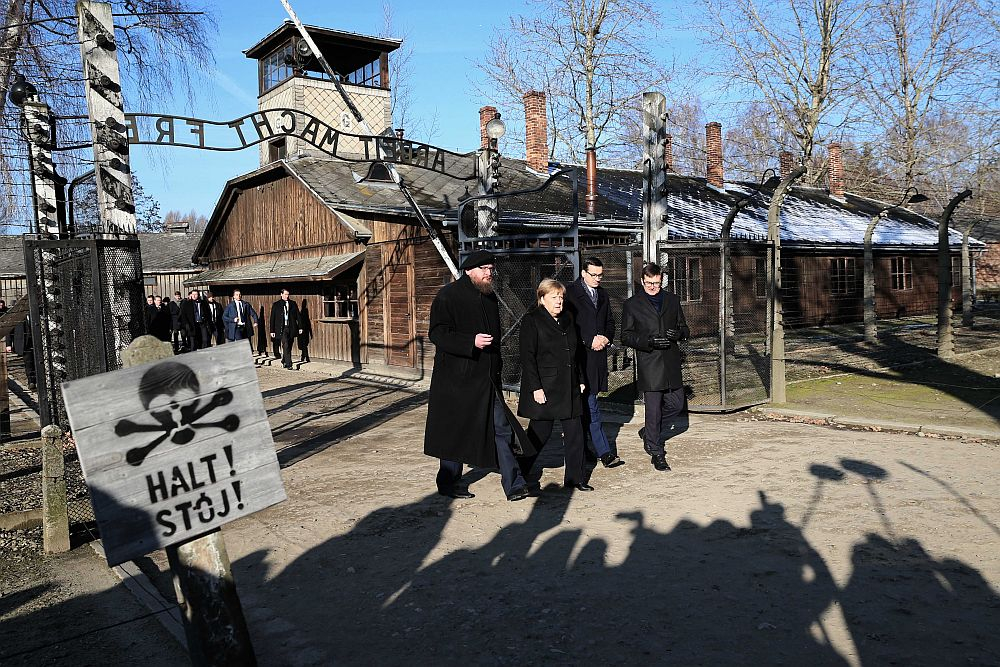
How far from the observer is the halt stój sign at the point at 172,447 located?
3.10 metres

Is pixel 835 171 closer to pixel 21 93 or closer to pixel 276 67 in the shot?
pixel 276 67

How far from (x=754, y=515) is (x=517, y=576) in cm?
195

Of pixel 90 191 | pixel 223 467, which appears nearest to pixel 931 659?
pixel 223 467

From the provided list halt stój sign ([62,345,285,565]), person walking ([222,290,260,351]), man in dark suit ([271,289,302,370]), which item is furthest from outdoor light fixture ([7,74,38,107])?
man in dark suit ([271,289,302,370])

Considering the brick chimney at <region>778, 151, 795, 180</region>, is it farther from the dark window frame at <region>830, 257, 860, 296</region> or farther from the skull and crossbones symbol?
the skull and crossbones symbol

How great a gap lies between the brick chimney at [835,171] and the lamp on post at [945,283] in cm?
1814

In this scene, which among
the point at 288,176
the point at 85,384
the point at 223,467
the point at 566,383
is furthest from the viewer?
the point at 288,176

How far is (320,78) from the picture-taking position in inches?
949

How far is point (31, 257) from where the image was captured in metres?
8.37

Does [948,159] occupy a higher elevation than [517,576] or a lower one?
higher

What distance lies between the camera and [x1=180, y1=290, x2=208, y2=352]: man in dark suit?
Result: 64.6ft

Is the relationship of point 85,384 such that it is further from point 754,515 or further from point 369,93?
point 369,93

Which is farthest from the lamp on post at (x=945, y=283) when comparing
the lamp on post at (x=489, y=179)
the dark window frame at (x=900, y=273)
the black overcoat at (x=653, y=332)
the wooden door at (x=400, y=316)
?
the dark window frame at (x=900, y=273)

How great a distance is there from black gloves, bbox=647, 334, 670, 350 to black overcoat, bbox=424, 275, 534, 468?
168cm
